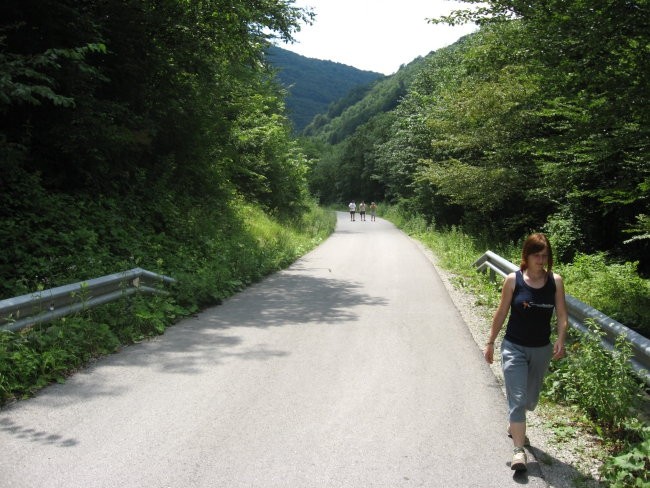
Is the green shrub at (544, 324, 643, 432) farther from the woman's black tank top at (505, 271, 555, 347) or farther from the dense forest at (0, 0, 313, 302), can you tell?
the dense forest at (0, 0, 313, 302)

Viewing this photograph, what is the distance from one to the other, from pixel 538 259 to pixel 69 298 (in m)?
5.28

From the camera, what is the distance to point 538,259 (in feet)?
13.6

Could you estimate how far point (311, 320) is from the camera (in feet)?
28.7

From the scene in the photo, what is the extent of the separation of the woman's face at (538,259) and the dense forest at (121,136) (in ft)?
20.3

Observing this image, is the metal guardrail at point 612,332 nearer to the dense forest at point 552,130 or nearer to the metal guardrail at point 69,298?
the dense forest at point 552,130

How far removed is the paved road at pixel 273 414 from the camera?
3744 millimetres

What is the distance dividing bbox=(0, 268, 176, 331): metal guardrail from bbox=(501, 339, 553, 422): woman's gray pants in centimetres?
470

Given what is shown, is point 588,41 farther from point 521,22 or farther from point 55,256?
point 55,256

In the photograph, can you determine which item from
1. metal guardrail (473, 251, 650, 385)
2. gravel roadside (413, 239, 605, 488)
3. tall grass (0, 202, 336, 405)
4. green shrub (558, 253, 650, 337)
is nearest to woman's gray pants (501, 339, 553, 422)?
gravel roadside (413, 239, 605, 488)

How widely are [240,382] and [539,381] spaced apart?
2.84 meters

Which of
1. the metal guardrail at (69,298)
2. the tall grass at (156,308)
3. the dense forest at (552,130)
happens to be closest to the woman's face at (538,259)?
the dense forest at (552,130)

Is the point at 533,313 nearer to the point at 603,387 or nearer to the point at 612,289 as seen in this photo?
the point at 603,387

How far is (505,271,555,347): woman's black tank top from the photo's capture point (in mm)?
4188

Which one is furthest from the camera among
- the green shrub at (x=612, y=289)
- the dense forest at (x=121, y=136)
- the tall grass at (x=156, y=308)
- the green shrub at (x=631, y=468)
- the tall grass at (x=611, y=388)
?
the dense forest at (x=121, y=136)
